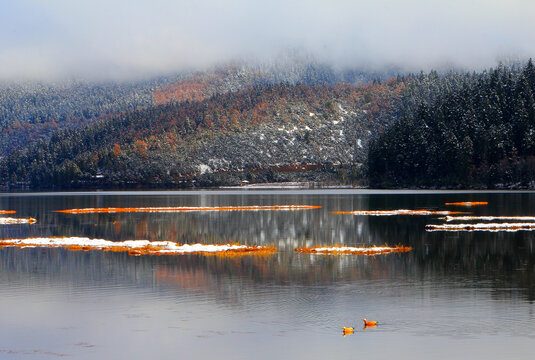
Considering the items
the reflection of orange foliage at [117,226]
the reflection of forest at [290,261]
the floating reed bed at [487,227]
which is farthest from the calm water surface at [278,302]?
the reflection of orange foliage at [117,226]

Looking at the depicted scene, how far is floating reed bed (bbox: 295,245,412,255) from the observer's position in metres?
60.0

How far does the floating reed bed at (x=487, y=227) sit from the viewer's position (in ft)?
249

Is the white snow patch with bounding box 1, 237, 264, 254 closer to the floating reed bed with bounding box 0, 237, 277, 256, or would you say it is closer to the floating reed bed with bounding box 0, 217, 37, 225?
the floating reed bed with bounding box 0, 237, 277, 256

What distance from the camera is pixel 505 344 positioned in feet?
102

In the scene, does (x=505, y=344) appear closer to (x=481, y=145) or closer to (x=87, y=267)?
(x=87, y=267)

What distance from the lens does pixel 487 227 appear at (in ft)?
254

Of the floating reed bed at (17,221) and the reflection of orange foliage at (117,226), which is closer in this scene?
the reflection of orange foliage at (117,226)

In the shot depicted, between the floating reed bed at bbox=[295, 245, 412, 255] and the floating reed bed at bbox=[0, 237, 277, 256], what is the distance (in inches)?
129

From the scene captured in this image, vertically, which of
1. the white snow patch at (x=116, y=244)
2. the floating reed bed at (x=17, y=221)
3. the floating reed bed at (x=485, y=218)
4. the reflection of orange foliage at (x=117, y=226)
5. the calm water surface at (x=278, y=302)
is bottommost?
the calm water surface at (x=278, y=302)

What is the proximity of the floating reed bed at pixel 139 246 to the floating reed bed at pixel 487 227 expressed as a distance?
74.7 feet

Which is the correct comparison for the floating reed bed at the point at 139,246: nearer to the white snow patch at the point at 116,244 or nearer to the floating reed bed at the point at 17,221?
the white snow patch at the point at 116,244

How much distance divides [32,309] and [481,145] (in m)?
172

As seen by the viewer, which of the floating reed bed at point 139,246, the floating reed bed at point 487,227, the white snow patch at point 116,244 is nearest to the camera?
the floating reed bed at point 139,246

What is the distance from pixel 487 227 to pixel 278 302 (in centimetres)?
4341
